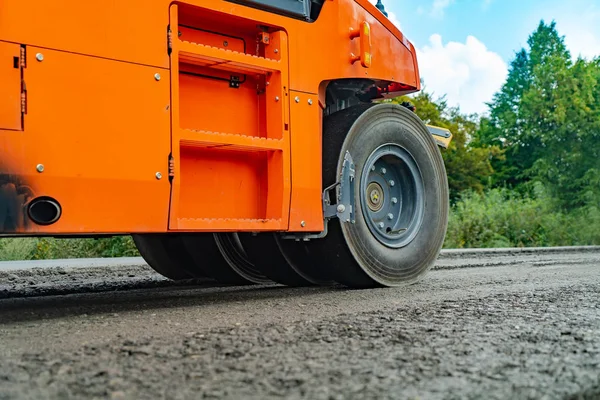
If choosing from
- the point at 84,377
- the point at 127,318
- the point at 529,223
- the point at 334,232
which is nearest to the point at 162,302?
the point at 127,318

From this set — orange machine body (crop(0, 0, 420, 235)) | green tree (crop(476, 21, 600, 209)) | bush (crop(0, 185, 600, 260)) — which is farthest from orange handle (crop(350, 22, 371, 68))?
green tree (crop(476, 21, 600, 209))

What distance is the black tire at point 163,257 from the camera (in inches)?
217

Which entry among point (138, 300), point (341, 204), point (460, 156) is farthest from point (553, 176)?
point (138, 300)

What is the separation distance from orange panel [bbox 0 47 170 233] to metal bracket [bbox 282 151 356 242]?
1.09 metres

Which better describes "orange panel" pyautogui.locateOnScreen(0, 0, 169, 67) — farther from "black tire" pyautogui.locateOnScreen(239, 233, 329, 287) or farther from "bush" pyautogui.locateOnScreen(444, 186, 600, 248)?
"bush" pyautogui.locateOnScreen(444, 186, 600, 248)

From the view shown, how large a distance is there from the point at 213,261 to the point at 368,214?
50.0 inches

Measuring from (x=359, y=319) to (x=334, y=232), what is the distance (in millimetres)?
1415

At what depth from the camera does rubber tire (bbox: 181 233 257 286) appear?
5.09 m

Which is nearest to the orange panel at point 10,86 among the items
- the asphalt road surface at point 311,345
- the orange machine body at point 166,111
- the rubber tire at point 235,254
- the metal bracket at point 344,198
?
the orange machine body at point 166,111

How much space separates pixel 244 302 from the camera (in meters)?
3.97

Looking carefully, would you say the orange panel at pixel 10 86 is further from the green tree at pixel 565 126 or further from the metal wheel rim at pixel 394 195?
the green tree at pixel 565 126

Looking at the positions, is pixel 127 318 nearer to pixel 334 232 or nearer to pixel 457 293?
pixel 334 232

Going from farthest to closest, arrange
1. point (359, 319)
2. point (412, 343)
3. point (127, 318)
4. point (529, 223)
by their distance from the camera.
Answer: point (529, 223) → point (127, 318) → point (359, 319) → point (412, 343)

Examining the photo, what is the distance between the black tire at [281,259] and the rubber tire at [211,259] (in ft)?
1.06
